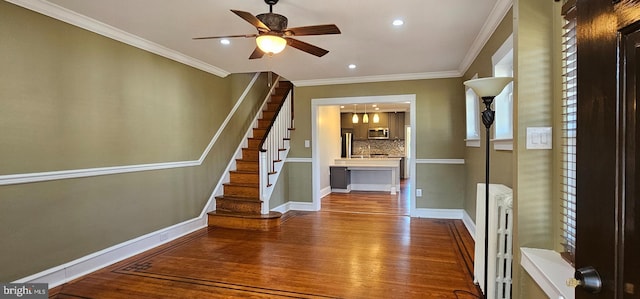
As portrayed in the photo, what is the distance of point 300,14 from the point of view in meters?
2.88

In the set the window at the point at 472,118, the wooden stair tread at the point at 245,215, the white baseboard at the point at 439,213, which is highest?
the window at the point at 472,118

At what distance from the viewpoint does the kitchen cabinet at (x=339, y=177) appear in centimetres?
795

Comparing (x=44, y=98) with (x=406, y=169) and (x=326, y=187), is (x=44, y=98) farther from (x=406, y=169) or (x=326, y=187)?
(x=406, y=169)

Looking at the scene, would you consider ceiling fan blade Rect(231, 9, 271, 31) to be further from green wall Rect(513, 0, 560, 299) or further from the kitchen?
the kitchen

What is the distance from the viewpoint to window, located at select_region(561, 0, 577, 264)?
1.62 meters

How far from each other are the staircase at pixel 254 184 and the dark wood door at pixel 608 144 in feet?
13.6

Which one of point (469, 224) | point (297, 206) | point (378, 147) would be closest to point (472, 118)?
point (469, 224)

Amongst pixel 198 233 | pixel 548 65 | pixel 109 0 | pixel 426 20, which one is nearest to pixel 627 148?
pixel 548 65

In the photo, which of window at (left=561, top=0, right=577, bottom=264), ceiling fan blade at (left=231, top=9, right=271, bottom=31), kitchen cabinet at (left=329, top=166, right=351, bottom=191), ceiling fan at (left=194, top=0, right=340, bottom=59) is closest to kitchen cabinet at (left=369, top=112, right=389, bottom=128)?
kitchen cabinet at (left=329, top=166, right=351, bottom=191)

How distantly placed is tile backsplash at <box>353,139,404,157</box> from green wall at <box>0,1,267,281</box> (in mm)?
7324

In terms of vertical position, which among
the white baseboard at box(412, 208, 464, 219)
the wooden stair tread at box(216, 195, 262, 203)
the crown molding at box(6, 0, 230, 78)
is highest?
the crown molding at box(6, 0, 230, 78)

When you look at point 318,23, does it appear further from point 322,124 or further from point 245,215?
point 322,124

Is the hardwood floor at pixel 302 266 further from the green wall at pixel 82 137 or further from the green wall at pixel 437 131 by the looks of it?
the green wall at pixel 437 131

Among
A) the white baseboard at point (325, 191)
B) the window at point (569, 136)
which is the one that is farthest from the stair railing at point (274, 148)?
the window at point (569, 136)
